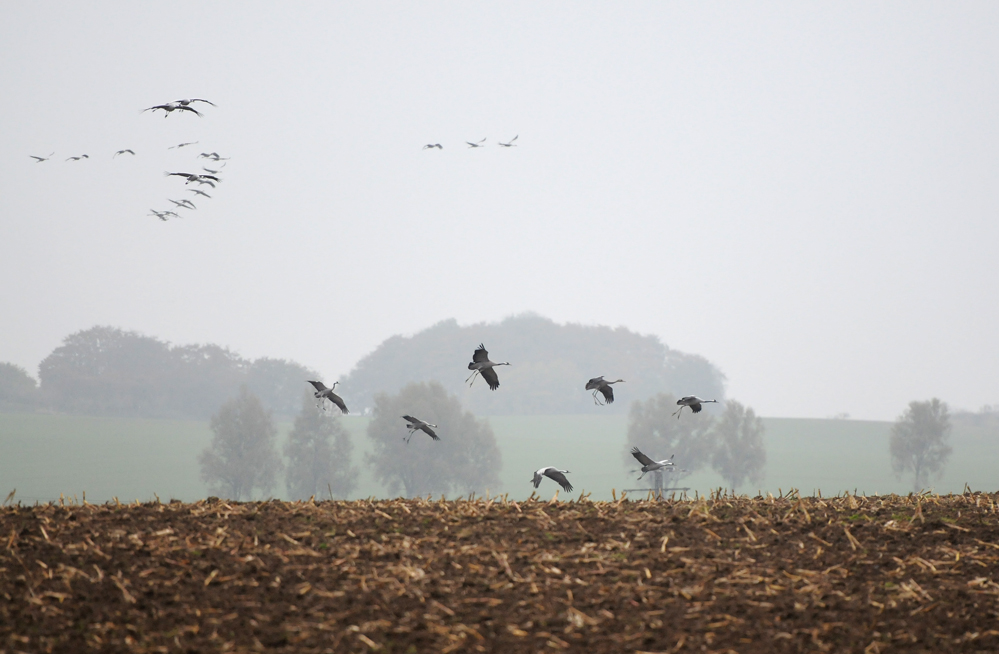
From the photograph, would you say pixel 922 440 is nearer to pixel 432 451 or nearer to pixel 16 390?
pixel 432 451

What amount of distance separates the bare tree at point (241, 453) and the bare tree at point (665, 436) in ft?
83.2

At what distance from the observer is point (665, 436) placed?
186ft

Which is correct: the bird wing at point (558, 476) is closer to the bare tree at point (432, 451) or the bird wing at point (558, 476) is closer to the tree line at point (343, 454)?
the tree line at point (343, 454)

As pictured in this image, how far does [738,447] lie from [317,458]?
3023cm

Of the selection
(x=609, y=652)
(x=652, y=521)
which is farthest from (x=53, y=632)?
(x=652, y=521)

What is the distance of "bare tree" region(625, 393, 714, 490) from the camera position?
2194 inches

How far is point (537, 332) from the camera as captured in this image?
108 metres

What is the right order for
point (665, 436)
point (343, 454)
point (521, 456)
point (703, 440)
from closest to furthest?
point (343, 454) < point (665, 436) < point (703, 440) < point (521, 456)

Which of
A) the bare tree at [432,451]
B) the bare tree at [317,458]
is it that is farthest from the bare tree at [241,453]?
the bare tree at [432,451]

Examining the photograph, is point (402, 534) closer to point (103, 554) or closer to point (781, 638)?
point (103, 554)

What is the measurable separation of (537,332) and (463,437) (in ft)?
179

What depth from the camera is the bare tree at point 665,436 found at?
55.7m

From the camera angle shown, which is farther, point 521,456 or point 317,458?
point 521,456

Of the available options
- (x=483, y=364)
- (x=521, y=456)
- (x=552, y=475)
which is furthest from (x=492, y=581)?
(x=521, y=456)
